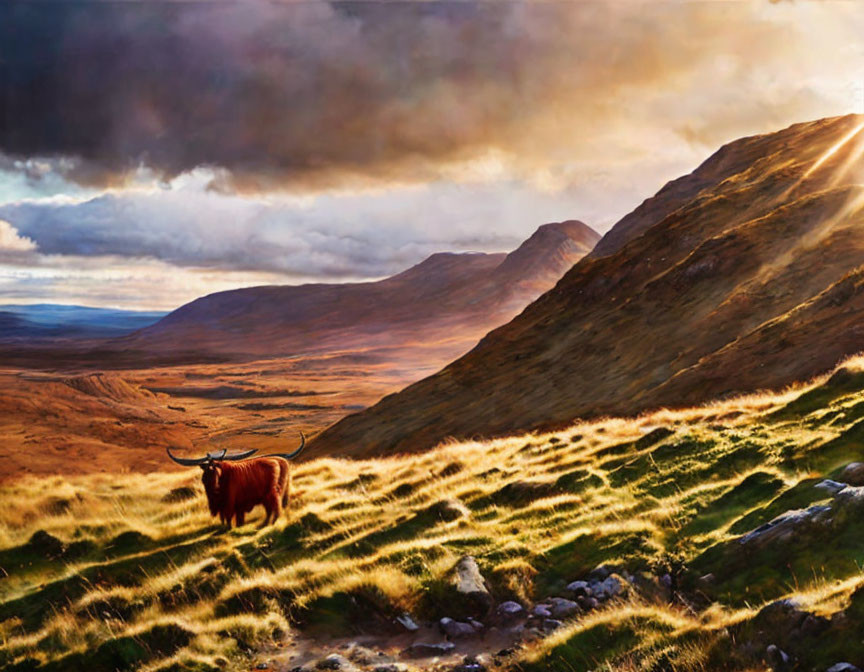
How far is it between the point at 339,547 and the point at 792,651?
837cm

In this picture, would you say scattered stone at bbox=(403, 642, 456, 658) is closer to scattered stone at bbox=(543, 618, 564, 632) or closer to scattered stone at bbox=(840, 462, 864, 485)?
scattered stone at bbox=(543, 618, 564, 632)

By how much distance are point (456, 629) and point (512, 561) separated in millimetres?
1641

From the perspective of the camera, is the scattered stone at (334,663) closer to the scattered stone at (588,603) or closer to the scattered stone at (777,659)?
the scattered stone at (588,603)

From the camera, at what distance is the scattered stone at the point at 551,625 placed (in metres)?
7.88

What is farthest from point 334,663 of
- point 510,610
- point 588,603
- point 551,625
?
point 588,603

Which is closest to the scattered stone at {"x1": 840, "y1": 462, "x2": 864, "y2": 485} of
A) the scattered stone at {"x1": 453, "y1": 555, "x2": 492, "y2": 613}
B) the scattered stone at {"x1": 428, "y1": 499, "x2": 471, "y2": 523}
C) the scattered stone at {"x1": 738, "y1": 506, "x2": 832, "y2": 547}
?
the scattered stone at {"x1": 738, "y1": 506, "x2": 832, "y2": 547}

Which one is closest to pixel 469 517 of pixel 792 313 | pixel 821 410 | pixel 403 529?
pixel 403 529

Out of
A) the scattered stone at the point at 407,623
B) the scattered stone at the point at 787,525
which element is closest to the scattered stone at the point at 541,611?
the scattered stone at the point at 407,623

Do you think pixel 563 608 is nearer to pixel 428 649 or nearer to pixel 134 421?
pixel 428 649

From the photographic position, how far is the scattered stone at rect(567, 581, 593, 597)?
864 cm

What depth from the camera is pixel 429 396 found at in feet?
221

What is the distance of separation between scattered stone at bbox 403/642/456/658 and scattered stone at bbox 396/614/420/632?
50cm

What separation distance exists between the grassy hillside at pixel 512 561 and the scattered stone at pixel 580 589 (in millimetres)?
294

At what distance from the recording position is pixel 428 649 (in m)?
7.94
